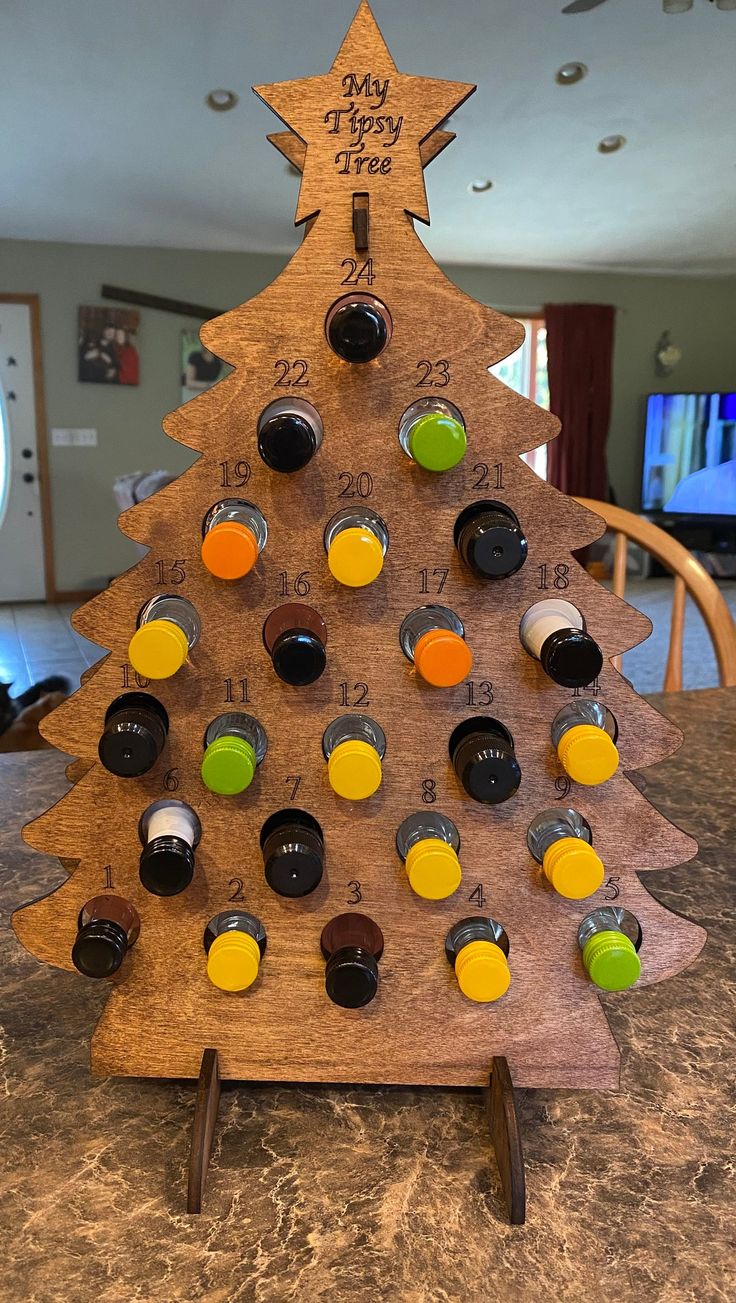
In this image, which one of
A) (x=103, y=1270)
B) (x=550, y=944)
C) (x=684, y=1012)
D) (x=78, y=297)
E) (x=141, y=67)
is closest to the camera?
(x=103, y=1270)

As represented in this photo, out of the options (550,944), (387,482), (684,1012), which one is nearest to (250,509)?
(387,482)

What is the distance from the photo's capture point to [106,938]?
54 centimetres

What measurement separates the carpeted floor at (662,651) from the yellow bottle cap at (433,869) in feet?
10.1

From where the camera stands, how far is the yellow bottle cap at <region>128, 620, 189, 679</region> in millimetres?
490

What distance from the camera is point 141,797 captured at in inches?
22.3

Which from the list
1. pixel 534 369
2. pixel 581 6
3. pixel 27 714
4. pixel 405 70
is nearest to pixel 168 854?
pixel 27 714

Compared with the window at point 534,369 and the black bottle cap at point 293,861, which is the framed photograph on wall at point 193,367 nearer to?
the window at point 534,369

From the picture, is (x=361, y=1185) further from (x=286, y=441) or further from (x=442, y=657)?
(x=286, y=441)

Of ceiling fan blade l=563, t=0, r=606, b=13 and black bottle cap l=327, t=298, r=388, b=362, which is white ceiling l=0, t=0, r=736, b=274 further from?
black bottle cap l=327, t=298, r=388, b=362

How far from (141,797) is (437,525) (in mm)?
253

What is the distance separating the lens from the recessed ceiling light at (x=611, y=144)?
16.4ft

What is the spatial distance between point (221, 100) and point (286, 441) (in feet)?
15.3

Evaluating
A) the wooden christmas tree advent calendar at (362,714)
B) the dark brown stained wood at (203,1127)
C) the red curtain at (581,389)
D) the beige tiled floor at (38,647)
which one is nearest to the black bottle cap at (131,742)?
the wooden christmas tree advent calendar at (362,714)

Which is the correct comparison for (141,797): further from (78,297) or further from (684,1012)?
(78,297)
